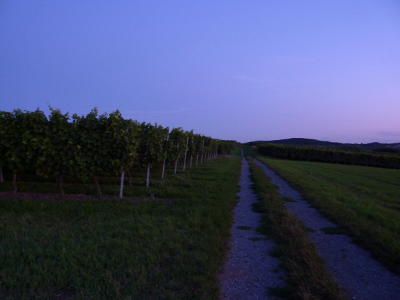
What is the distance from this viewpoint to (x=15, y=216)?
20.4 feet

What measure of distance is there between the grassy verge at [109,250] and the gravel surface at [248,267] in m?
0.19

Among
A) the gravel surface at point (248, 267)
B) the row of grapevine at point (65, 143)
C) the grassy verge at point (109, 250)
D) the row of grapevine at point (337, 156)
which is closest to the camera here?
the grassy verge at point (109, 250)

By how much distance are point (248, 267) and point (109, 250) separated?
87.8 inches

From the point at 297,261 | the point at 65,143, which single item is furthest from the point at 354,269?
the point at 65,143

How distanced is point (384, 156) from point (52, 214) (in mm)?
47043

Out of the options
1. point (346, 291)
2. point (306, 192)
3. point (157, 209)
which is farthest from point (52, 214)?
point (306, 192)

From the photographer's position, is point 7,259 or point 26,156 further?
point 26,156

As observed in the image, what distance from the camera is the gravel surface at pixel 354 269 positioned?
3.37 metres

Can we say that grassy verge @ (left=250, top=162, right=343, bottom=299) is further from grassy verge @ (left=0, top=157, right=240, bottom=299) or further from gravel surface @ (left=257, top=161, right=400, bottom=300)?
grassy verge @ (left=0, top=157, right=240, bottom=299)

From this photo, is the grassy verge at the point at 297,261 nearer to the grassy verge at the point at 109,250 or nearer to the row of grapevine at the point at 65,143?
the grassy verge at the point at 109,250

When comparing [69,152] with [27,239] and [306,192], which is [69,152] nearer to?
[27,239]

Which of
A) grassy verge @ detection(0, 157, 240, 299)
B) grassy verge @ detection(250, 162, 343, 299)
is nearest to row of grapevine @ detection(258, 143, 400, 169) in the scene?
grassy verge @ detection(250, 162, 343, 299)

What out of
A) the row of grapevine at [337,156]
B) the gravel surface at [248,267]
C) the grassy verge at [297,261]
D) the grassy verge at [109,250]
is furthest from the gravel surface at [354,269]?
the row of grapevine at [337,156]

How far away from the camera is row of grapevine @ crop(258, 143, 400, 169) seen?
40375 millimetres
